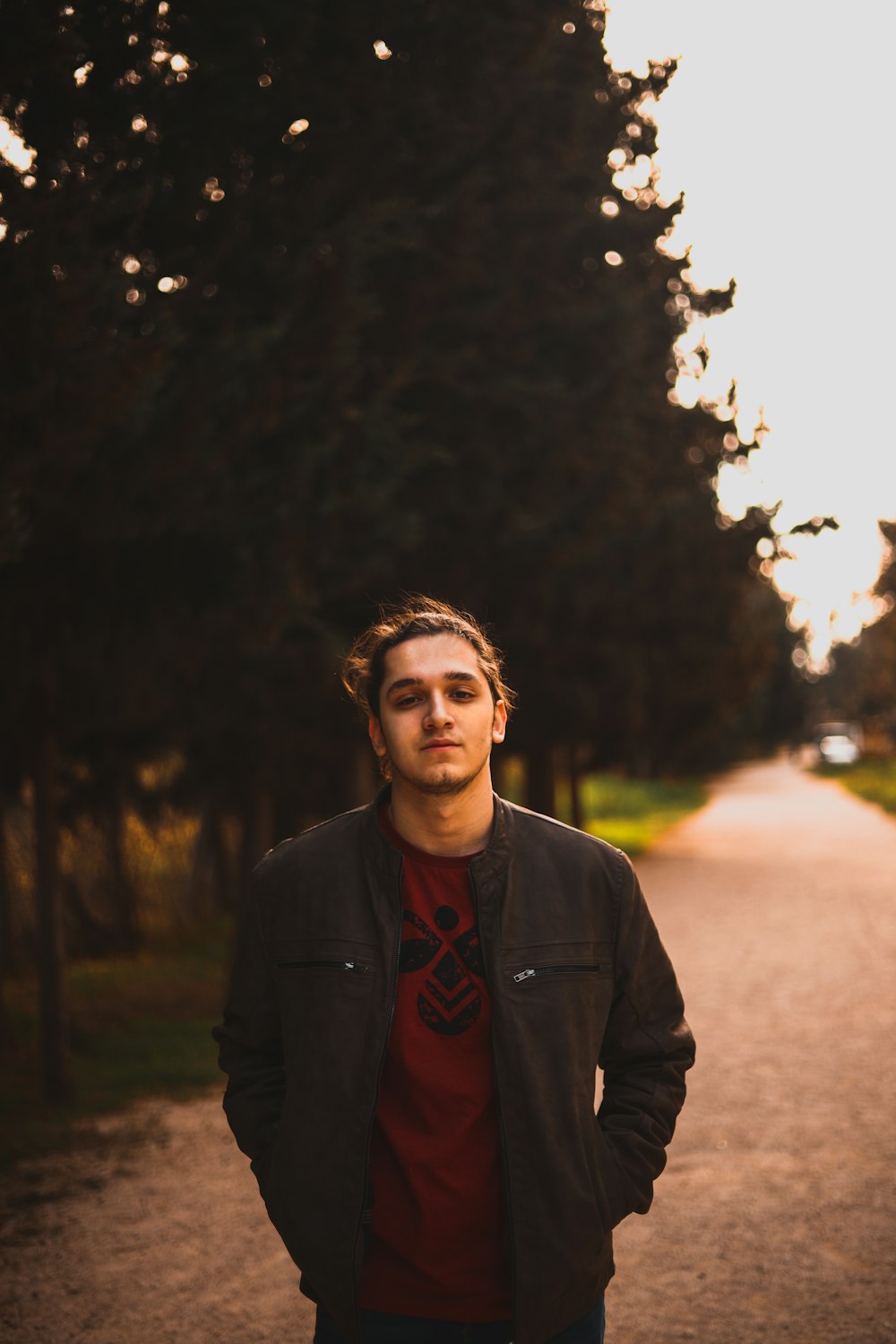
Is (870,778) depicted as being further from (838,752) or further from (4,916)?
(4,916)

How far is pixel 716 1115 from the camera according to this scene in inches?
252

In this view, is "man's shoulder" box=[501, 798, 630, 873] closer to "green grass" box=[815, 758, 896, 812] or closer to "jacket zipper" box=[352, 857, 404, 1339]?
"jacket zipper" box=[352, 857, 404, 1339]

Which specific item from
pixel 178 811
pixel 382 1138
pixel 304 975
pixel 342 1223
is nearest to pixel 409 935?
pixel 304 975

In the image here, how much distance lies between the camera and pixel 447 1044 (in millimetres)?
2295

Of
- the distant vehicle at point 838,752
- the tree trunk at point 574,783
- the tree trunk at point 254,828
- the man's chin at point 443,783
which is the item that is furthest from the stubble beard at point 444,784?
the distant vehicle at point 838,752

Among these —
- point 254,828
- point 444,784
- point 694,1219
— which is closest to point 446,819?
point 444,784

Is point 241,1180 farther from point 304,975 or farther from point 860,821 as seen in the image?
point 860,821

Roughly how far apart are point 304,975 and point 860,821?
83.5ft

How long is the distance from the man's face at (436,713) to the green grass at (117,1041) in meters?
4.47

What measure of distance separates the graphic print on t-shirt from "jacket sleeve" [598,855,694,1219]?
0.97 feet

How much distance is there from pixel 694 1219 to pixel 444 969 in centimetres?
322

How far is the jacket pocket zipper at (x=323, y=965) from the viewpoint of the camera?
2314mm

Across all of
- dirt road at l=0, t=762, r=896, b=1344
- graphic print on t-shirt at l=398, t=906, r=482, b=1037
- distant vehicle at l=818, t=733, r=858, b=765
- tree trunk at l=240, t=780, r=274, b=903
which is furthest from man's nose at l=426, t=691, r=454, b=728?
distant vehicle at l=818, t=733, r=858, b=765

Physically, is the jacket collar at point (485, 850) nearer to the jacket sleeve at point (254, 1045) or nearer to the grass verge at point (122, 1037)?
the jacket sleeve at point (254, 1045)
